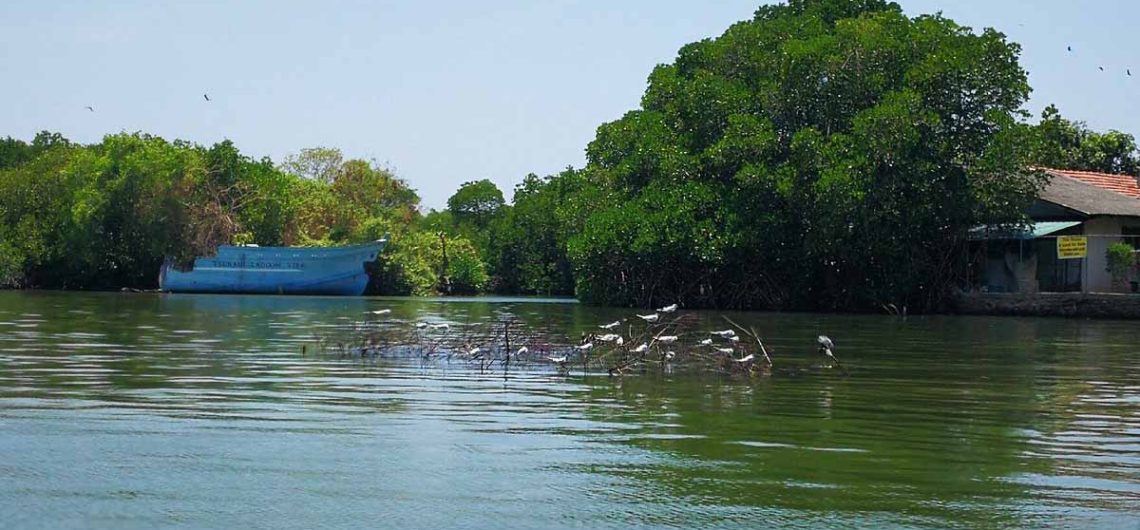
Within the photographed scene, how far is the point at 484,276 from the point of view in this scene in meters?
68.2

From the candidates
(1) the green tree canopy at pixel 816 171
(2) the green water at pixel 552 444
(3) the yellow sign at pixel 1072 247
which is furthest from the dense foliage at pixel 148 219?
(2) the green water at pixel 552 444

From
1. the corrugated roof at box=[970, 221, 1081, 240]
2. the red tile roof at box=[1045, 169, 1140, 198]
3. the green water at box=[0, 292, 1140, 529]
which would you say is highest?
the red tile roof at box=[1045, 169, 1140, 198]

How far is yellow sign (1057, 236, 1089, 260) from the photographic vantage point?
127 ft

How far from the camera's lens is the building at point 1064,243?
130 ft

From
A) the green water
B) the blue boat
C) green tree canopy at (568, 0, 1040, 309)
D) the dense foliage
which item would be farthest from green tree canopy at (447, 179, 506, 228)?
the green water

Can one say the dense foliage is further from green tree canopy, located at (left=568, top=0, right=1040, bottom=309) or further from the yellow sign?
the yellow sign

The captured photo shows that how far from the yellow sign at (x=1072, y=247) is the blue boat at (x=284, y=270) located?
32.3 meters

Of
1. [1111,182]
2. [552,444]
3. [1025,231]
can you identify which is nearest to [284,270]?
[1025,231]

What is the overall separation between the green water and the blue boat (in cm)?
4022

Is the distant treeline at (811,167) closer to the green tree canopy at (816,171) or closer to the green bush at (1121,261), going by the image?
the green tree canopy at (816,171)

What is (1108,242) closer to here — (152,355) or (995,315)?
(995,315)

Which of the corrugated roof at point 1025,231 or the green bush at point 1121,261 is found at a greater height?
the corrugated roof at point 1025,231

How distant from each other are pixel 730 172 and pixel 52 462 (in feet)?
116

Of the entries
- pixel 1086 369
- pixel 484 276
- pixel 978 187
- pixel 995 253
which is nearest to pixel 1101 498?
pixel 1086 369
